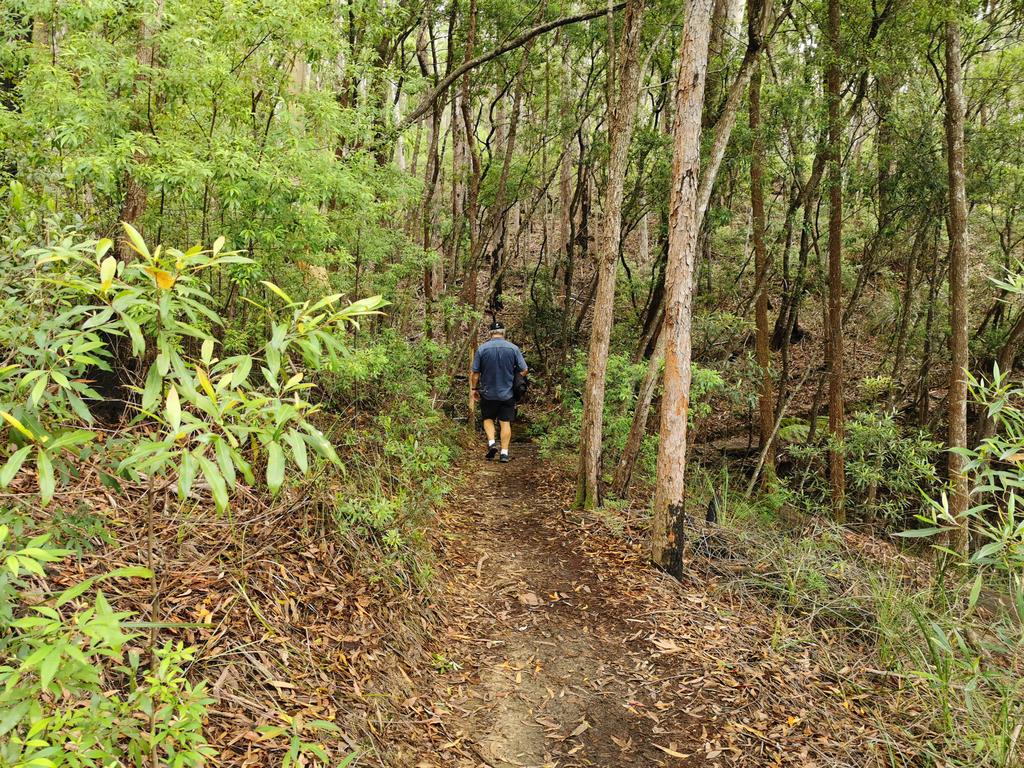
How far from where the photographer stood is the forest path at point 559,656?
3861 millimetres

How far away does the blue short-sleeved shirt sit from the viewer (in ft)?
31.1

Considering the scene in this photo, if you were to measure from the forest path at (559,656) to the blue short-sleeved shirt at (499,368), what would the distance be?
2.68 meters

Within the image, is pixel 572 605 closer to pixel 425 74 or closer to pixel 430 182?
pixel 430 182

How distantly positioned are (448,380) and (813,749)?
6.99 metres

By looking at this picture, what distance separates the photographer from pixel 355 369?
18.4ft

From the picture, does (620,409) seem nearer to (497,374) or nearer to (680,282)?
(497,374)

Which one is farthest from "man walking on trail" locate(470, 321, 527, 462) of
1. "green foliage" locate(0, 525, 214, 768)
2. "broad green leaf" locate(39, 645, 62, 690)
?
"broad green leaf" locate(39, 645, 62, 690)

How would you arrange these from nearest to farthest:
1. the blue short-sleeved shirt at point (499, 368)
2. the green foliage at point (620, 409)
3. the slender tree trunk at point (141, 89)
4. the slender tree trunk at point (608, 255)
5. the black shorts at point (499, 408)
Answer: the slender tree trunk at point (141, 89)
the slender tree trunk at point (608, 255)
the green foliage at point (620, 409)
the blue short-sleeved shirt at point (499, 368)
the black shorts at point (499, 408)

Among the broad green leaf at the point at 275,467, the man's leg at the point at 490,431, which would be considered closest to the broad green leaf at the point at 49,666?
the broad green leaf at the point at 275,467

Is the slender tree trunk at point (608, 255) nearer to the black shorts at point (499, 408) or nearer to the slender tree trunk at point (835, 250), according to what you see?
the black shorts at point (499, 408)

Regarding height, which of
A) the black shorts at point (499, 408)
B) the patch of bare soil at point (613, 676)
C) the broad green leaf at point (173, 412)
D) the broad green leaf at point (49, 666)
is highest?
the broad green leaf at point (173, 412)

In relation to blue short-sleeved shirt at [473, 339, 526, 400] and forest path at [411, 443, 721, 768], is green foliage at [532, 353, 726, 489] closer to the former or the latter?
blue short-sleeved shirt at [473, 339, 526, 400]

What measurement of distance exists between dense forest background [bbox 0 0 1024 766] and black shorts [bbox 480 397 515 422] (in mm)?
821

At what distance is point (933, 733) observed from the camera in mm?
4137
